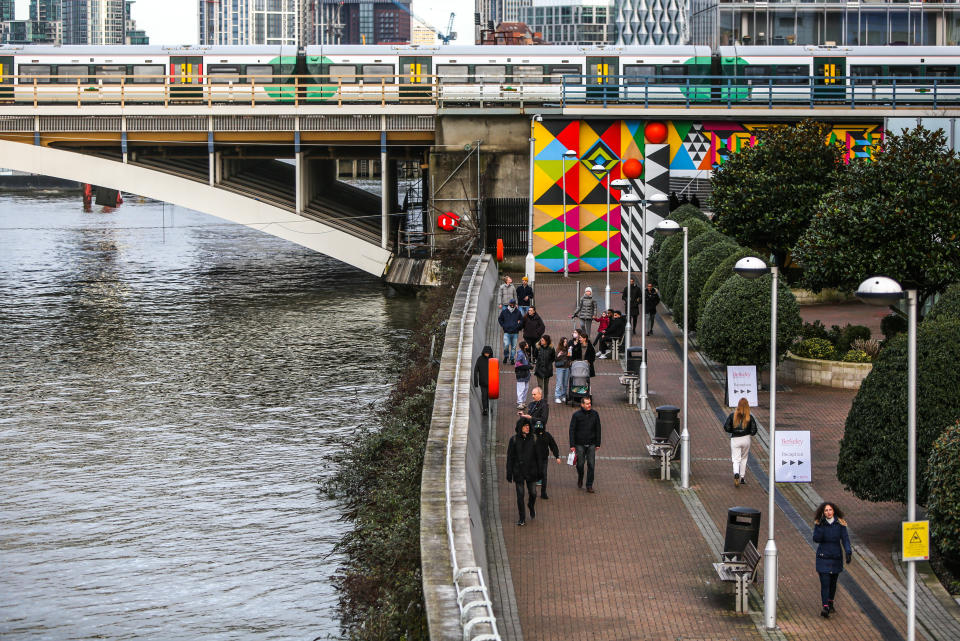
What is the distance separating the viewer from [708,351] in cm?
2944

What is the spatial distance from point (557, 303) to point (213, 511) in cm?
1951

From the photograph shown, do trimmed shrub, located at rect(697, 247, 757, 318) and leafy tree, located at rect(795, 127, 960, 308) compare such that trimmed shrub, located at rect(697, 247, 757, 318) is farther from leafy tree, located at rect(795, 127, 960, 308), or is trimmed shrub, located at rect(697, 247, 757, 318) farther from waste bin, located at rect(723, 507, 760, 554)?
waste bin, located at rect(723, 507, 760, 554)

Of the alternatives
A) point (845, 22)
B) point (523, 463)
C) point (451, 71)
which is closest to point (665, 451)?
point (523, 463)

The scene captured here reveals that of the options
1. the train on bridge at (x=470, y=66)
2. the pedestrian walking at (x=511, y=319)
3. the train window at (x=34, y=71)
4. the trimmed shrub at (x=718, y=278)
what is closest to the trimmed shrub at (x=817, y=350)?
the trimmed shrub at (x=718, y=278)

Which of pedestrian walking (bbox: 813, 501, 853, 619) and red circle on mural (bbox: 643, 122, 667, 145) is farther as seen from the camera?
red circle on mural (bbox: 643, 122, 667, 145)

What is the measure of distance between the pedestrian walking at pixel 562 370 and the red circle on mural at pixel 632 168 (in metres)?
17.0

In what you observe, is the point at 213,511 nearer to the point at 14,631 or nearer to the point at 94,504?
the point at 94,504

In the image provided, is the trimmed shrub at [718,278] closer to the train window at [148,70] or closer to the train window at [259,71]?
the train window at [259,71]

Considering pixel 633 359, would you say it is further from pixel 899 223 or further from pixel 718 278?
pixel 899 223

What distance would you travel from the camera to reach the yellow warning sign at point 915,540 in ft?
47.0

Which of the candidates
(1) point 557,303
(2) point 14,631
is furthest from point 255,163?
(2) point 14,631

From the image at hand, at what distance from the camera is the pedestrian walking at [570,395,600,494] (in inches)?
841

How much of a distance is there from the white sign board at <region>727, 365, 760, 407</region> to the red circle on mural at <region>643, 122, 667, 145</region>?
27.5 metres

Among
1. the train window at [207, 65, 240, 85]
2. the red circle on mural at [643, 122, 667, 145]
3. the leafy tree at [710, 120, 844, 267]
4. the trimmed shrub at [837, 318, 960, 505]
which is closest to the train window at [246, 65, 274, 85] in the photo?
the train window at [207, 65, 240, 85]
